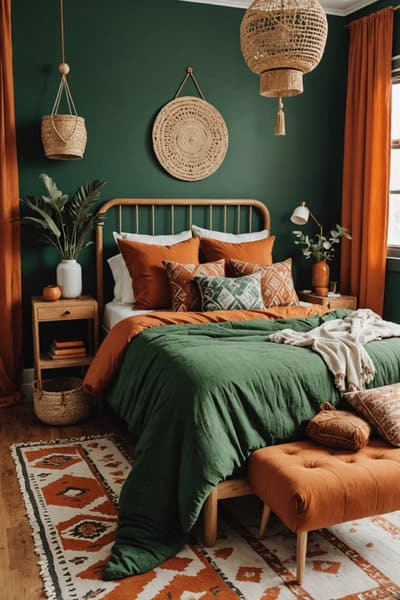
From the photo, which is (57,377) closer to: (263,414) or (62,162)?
(62,162)

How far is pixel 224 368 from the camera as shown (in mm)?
2604

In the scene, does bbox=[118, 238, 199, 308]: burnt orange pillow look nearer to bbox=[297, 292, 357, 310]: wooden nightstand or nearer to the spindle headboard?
the spindle headboard

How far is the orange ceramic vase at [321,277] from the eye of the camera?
4.77 meters

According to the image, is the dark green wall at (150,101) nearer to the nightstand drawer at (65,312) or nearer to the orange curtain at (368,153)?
the orange curtain at (368,153)

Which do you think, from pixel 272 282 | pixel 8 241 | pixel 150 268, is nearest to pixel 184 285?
pixel 150 268

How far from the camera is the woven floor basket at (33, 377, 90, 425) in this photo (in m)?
3.75

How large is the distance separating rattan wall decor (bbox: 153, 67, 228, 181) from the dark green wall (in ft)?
0.24


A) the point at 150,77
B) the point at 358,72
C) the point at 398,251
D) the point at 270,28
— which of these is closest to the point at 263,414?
the point at 270,28

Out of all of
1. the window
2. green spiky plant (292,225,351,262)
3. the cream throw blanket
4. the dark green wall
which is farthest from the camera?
green spiky plant (292,225,351,262)

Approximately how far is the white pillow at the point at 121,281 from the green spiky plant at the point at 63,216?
24cm

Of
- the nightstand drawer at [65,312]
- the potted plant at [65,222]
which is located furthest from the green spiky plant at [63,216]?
the nightstand drawer at [65,312]

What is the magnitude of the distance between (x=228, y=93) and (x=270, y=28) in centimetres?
238

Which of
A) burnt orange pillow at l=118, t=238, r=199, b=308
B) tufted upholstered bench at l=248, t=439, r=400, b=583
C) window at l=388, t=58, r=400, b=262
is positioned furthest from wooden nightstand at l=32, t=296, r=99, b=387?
window at l=388, t=58, r=400, b=262

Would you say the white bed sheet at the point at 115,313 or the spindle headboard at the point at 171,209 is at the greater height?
the spindle headboard at the point at 171,209
